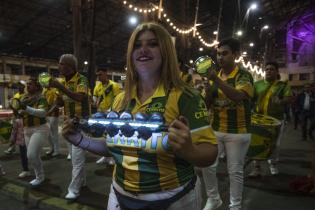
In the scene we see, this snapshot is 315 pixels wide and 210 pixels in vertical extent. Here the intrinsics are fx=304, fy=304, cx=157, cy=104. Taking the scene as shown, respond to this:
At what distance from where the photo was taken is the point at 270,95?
19.6 ft

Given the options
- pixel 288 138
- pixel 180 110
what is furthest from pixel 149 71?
pixel 288 138

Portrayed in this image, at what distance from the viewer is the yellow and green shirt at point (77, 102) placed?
16.6ft

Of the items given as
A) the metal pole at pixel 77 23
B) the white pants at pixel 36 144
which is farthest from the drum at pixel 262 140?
the metal pole at pixel 77 23

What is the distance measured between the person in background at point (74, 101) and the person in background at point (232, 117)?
2.09m

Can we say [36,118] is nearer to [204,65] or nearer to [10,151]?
[10,151]

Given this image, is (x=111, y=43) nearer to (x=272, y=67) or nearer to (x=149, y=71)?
(x=272, y=67)

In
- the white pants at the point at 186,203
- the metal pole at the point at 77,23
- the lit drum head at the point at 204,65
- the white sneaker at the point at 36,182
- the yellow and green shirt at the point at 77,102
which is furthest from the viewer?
the metal pole at the point at 77,23

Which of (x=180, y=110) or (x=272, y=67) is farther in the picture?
(x=272, y=67)

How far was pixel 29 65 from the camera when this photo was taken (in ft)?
90.1

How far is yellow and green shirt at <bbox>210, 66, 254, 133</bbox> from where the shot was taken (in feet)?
12.6

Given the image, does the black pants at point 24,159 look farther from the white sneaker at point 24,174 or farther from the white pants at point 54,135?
the white pants at point 54,135

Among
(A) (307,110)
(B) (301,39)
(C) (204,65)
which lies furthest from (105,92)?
(B) (301,39)

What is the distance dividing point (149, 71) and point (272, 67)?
472 cm

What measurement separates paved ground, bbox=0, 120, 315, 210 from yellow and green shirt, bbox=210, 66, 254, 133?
4.22 feet
